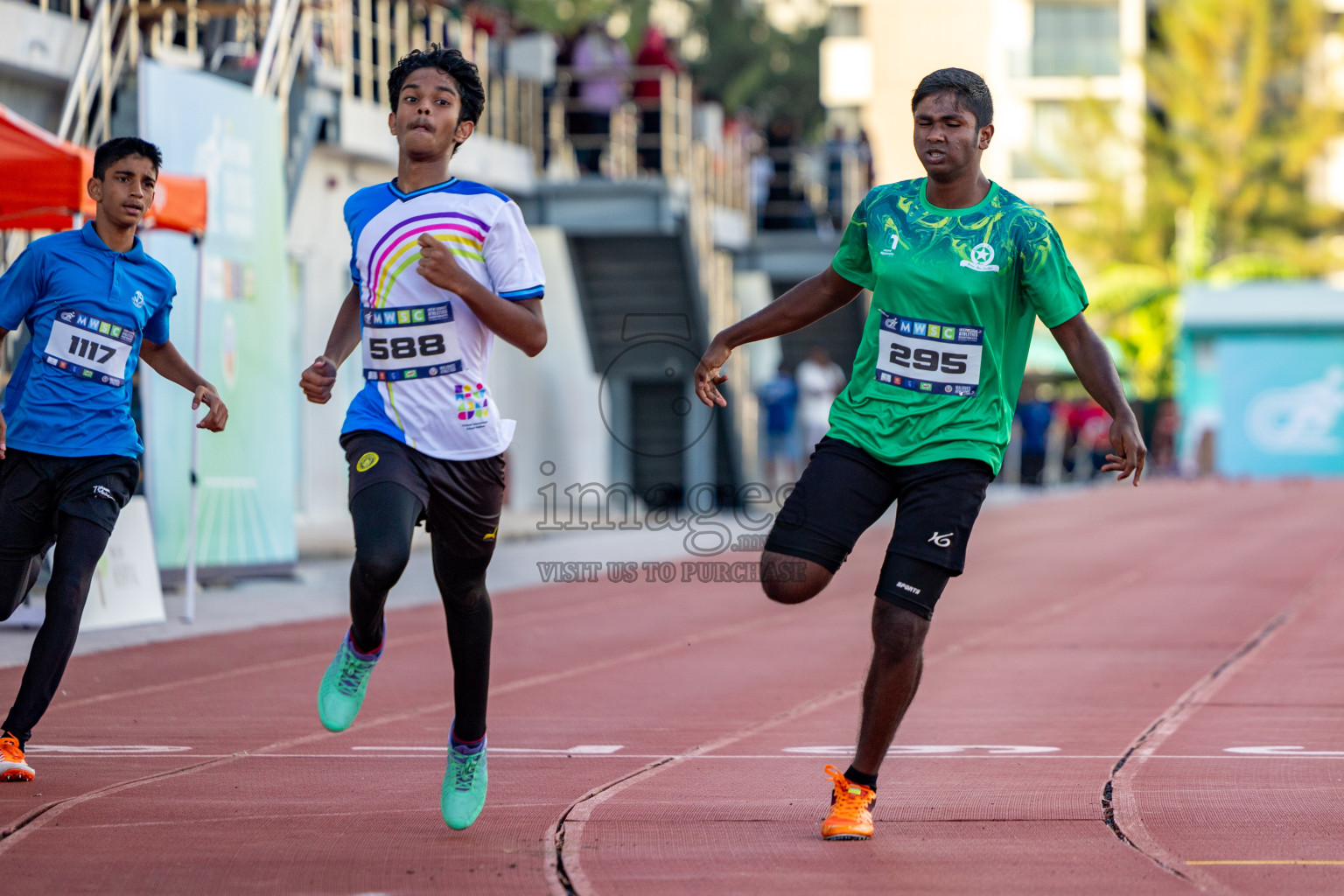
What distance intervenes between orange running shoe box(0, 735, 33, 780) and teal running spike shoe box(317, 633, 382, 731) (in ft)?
4.15

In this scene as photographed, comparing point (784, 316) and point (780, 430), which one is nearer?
point (784, 316)

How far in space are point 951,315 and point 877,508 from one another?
1.87ft

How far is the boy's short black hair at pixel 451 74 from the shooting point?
214 inches

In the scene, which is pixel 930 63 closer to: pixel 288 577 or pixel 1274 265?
pixel 1274 265

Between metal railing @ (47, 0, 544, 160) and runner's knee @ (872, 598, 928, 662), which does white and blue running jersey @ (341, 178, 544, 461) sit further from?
metal railing @ (47, 0, 544, 160)

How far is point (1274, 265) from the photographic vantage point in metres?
55.0

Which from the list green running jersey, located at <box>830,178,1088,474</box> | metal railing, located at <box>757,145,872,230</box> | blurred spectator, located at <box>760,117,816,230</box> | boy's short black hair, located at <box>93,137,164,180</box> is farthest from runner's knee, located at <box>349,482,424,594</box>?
blurred spectator, located at <box>760,117,816,230</box>

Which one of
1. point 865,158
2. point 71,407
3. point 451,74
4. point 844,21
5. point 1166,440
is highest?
point 844,21

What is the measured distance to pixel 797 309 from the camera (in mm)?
5902

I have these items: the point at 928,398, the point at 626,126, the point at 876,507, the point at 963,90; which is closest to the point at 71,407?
the point at 876,507

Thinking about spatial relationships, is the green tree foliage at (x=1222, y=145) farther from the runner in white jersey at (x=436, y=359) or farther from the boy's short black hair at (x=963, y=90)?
the runner in white jersey at (x=436, y=359)

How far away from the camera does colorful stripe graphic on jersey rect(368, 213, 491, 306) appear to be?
5367 mm

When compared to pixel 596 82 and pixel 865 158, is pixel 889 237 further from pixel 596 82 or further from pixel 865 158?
pixel 865 158

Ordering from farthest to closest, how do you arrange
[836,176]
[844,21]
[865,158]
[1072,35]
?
[844,21] < [1072,35] < [836,176] < [865,158]
